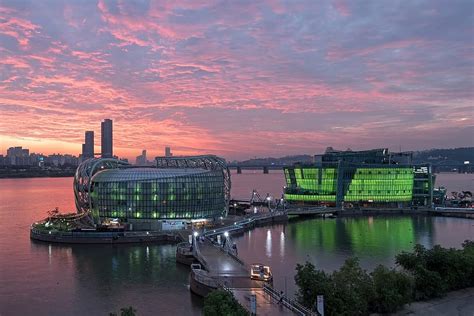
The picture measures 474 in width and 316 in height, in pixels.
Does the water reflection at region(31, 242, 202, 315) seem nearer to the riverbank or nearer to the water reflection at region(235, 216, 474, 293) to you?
the water reflection at region(235, 216, 474, 293)

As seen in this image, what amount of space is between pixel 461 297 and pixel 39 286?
3485 centimetres

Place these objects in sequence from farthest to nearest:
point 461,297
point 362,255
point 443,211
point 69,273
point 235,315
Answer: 1. point 443,211
2. point 362,255
3. point 69,273
4. point 461,297
5. point 235,315

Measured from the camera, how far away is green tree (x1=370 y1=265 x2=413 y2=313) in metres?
30.1

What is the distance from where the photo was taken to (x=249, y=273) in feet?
130

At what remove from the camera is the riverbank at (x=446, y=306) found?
102 feet

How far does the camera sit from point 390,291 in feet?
99.2

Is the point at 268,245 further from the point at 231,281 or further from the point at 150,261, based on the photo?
the point at 231,281

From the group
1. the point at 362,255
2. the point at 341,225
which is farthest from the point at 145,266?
the point at 341,225

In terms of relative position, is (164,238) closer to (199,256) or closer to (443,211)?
(199,256)

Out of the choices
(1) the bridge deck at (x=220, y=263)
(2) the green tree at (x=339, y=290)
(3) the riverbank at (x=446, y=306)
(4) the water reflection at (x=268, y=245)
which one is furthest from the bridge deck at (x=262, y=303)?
(4) the water reflection at (x=268, y=245)

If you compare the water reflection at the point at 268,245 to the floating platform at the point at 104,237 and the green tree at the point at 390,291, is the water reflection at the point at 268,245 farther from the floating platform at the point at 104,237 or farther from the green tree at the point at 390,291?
the green tree at the point at 390,291

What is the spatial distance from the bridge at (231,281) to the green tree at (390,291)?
5.72 meters

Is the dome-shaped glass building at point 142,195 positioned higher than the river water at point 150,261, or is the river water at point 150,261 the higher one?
the dome-shaped glass building at point 142,195

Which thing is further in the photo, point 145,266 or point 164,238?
point 164,238
